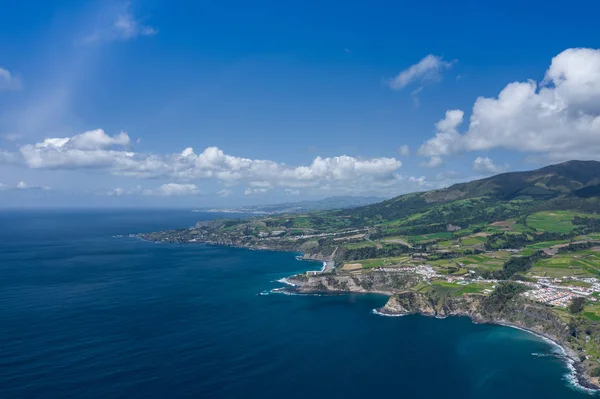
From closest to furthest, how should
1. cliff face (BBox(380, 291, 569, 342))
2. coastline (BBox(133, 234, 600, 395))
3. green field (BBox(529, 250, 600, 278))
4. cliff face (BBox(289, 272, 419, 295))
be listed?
coastline (BBox(133, 234, 600, 395)), cliff face (BBox(380, 291, 569, 342)), green field (BBox(529, 250, 600, 278)), cliff face (BBox(289, 272, 419, 295))

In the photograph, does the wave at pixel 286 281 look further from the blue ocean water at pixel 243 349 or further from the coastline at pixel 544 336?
the blue ocean water at pixel 243 349

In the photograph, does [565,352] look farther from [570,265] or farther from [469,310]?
[570,265]

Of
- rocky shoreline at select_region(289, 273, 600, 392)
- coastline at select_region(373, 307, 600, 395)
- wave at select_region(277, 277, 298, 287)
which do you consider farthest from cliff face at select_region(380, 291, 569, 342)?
wave at select_region(277, 277, 298, 287)

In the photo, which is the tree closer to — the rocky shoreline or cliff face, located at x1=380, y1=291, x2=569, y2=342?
cliff face, located at x1=380, y1=291, x2=569, y2=342

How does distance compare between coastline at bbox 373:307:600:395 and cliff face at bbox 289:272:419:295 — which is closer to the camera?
coastline at bbox 373:307:600:395

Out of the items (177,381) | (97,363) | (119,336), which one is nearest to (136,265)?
(119,336)

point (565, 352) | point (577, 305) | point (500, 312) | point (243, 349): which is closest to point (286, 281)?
point (243, 349)

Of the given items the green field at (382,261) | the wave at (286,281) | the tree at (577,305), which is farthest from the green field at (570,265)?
the wave at (286,281)
